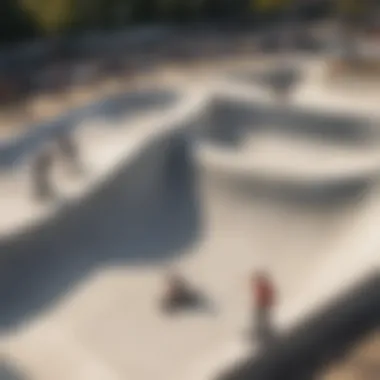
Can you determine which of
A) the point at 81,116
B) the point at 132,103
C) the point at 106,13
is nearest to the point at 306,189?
the point at 81,116

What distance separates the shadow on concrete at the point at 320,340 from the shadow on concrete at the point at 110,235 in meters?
4.29

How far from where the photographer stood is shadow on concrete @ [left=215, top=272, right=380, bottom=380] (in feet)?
29.4

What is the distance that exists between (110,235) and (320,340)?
5.50m

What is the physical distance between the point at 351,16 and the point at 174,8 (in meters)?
8.83

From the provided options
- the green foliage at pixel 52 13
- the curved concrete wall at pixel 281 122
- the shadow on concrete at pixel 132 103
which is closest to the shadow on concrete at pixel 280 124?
the curved concrete wall at pixel 281 122

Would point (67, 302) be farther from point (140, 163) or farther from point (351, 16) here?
point (351, 16)

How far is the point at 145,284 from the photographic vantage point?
12898mm

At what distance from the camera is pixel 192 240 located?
14.5m

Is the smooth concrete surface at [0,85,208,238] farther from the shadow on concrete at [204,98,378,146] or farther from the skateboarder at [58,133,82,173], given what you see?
the shadow on concrete at [204,98,378,146]

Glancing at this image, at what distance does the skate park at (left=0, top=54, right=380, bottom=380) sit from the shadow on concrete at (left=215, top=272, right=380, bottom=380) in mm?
141

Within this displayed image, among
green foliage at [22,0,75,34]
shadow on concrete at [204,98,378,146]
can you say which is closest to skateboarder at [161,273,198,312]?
shadow on concrete at [204,98,378,146]

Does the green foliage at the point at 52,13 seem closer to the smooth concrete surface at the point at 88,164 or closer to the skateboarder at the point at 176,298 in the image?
the smooth concrete surface at the point at 88,164

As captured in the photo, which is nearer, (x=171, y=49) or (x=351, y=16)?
(x=351, y=16)

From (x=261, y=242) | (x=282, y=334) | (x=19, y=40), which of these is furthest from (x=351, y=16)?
(x=282, y=334)
